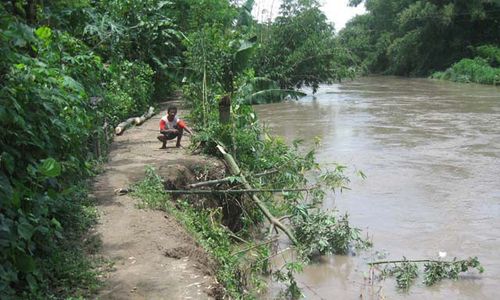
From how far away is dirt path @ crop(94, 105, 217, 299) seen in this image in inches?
166

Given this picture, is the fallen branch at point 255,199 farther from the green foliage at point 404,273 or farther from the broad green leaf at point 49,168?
the broad green leaf at point 49,168

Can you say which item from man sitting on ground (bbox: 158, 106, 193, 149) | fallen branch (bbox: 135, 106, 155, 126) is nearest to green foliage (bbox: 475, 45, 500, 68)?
fallen branch (bbox: 135, 106, 155, 126)

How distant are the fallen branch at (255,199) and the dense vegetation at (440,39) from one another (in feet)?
89.5

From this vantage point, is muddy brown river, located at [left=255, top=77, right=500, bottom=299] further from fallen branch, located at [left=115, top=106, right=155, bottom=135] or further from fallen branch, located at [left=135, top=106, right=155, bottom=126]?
fallen branch, located at [left=115, top=106, right=155, bottom=135]

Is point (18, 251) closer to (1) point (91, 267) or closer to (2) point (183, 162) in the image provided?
(1) point (91, 267)

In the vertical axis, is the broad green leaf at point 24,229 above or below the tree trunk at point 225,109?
below

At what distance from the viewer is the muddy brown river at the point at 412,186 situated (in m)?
6.41

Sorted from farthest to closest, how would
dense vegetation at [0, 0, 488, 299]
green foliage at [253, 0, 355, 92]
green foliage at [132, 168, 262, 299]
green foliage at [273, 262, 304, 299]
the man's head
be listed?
green foliage at [253, 0, 355, 92]
the man's head
green foliage at [273, 262, 304, 299]
green foliage at [132, 168, 262, 299]
dense vegetation at [0, 0, 488, 299]

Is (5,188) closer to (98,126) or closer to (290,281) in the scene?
(290,281)

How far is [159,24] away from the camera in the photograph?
1517 centimetres

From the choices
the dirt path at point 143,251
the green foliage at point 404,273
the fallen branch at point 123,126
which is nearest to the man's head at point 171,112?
the dirt path at point 143,251

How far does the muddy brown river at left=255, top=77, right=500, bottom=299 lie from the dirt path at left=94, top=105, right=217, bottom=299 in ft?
5.66

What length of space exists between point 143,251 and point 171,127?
180 inches

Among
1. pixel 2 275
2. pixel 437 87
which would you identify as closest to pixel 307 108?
pixel 437 87
